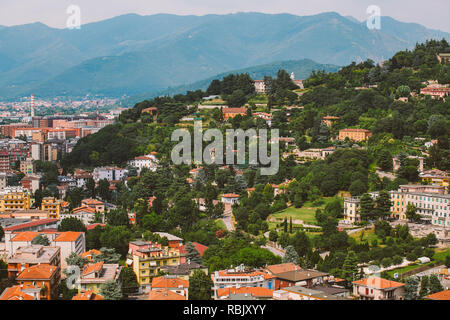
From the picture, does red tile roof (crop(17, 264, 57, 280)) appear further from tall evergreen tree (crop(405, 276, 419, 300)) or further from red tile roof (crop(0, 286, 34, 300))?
tall evergreen tree (crop(405, 276, 419, 300))

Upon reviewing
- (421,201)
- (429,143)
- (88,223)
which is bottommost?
(88,223)

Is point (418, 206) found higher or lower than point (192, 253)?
higher

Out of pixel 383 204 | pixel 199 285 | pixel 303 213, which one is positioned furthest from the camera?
pixel 303 213

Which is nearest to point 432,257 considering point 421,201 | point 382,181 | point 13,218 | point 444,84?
point 421,201

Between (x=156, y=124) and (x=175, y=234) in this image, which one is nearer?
(x=175, y=234)

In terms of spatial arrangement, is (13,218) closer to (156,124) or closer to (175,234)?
(175,234)

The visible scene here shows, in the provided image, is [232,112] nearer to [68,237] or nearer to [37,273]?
[68,237]

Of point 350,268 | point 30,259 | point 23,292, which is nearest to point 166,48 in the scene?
point 30,259
